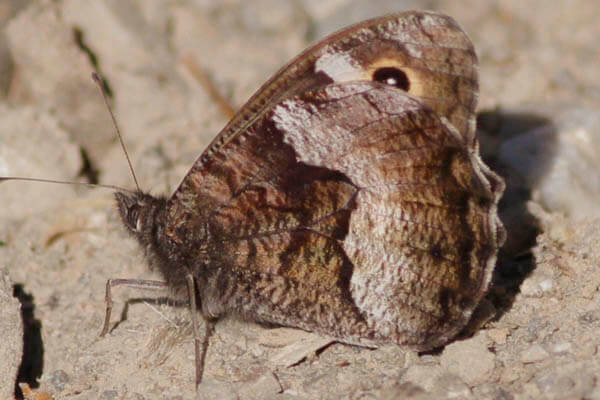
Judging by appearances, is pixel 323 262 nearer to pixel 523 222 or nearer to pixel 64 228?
pixel 523 222

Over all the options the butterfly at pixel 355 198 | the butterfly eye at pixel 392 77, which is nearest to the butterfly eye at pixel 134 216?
the butterfly at pixel 355 198

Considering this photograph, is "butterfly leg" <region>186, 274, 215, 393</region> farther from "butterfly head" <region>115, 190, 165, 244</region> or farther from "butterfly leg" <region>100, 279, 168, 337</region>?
"butterfly head" <region>115, 190, 165, 244</region>

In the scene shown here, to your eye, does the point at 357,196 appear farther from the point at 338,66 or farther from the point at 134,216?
the point at 134,216

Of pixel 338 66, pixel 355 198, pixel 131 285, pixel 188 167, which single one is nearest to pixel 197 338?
pixel 131 285

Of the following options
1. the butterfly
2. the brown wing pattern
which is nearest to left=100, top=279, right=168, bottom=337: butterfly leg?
the butterfly

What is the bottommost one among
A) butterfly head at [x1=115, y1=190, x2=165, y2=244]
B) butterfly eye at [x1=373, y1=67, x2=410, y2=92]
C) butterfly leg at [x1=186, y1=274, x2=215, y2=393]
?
butterfly leg at [x1=186, y1=274, x2=215, y2=393]

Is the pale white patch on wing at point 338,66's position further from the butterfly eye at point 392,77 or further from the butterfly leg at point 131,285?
the butterfly leg at point 131,285

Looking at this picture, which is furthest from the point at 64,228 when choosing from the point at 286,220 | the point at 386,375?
the point at 386,375
